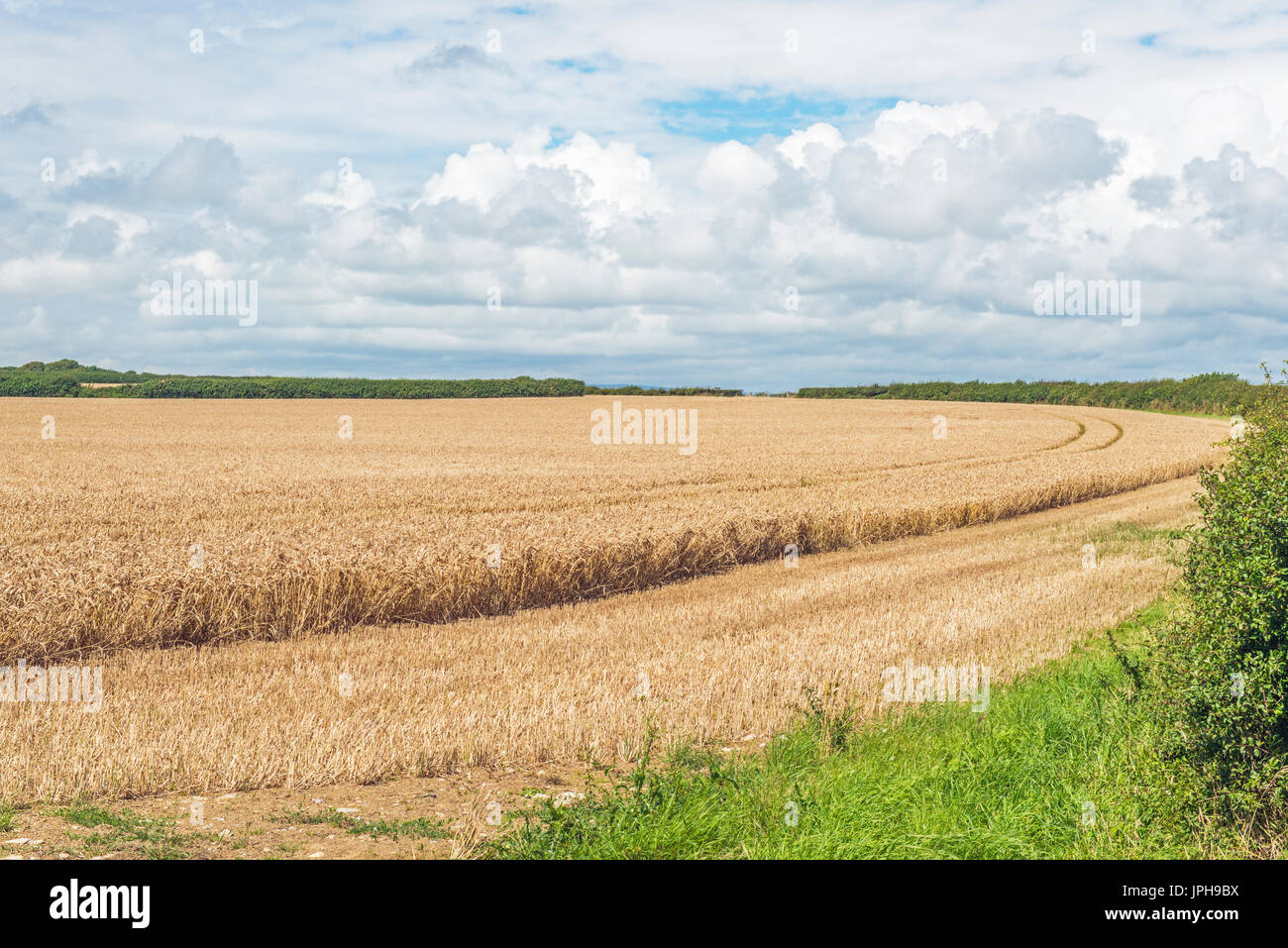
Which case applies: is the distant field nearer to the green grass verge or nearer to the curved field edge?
the curved field edge

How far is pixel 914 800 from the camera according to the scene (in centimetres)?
693

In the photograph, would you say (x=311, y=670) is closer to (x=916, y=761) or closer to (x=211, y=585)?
(x=211, y=585)

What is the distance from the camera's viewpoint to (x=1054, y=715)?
870cm

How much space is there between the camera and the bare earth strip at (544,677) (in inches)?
319

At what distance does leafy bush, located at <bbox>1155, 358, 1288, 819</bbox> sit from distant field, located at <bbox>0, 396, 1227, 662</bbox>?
35.2 ft

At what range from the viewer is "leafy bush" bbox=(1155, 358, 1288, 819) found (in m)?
6.47

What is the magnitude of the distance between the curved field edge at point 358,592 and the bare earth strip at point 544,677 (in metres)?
0.48

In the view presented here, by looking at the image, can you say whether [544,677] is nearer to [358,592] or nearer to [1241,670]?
[358,592]

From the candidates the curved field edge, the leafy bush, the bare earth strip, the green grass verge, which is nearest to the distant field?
the curved field edge

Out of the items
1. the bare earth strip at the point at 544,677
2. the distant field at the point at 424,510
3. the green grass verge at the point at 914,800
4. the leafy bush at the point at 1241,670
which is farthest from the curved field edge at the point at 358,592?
the leafy bush at the point at 1241,670

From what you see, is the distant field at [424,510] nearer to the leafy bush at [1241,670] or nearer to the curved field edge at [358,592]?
the curved field edge at [358,592]

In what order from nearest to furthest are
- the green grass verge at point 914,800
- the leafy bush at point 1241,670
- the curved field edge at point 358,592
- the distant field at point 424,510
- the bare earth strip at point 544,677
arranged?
1. the green grass verge at point 914,800
2. the leafy bush at point 1241,670
3. the bare earth strip at point 544,677
4. the curved field edge at point 358,592
5. the distant field at point 424,510

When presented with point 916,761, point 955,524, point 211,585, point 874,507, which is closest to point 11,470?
point 211,585

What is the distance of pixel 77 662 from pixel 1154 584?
53.1ft
